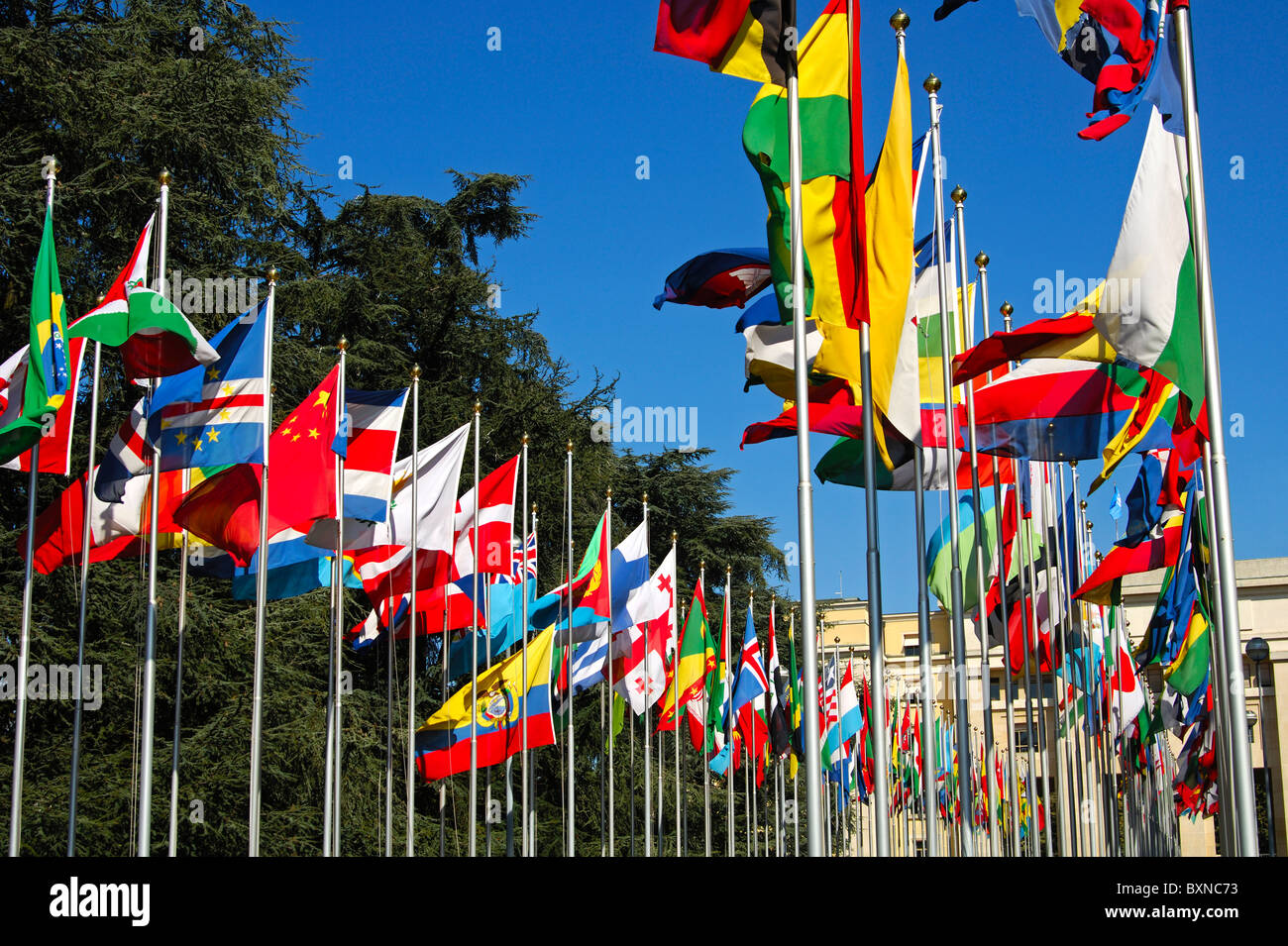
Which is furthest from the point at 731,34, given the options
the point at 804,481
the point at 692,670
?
the point at 692,670

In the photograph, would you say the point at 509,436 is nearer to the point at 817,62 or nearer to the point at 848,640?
the point at 817,62

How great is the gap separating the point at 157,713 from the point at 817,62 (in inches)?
653

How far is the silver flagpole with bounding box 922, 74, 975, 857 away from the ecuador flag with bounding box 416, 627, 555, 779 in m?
7.97

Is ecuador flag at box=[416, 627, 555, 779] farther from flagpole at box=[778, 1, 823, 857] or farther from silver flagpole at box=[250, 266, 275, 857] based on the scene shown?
flagpole at box=[778, 1, 823, 857]

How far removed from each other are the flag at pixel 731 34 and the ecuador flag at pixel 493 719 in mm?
11512

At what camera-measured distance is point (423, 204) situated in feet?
117

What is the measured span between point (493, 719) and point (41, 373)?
31.0ft

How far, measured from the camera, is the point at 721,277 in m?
12.9

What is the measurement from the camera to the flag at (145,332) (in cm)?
1309
